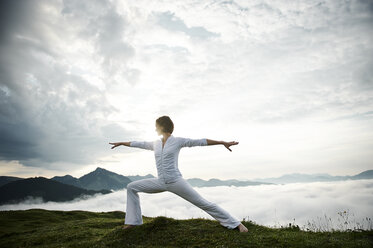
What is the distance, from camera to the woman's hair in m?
7.01

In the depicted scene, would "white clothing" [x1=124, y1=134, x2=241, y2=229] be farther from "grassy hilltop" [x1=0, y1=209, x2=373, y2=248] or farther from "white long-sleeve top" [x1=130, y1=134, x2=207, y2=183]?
"grassy hilltop" [x1=0, y1=209, x2=373, y2=248]

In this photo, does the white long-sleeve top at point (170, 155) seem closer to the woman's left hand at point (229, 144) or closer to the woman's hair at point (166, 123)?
the woman's hair at point (166, 123)

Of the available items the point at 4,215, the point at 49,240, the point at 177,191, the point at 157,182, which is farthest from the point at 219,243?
the point at 4,215

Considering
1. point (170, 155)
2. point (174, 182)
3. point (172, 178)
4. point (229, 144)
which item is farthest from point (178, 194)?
point (229, 144)

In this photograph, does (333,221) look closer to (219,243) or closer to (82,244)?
(219,243)

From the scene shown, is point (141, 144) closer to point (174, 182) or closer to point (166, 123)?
point (166, 123)

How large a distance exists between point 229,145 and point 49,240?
312 inches

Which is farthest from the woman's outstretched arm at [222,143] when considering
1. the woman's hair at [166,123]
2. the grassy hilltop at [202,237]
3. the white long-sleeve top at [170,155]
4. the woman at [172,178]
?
the grassy hilltop at [202,237]

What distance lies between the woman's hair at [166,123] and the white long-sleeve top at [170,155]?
9.7 inches

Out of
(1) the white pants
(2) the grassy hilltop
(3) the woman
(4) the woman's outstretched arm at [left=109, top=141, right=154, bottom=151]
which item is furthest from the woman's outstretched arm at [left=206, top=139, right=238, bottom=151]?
(2) the grassy hilltop

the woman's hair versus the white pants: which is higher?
the woman's hair

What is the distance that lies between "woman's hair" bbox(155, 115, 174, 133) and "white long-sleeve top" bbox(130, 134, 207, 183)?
247 mm

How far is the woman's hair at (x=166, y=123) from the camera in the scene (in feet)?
23.0

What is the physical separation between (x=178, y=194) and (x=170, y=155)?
48.6 inches
